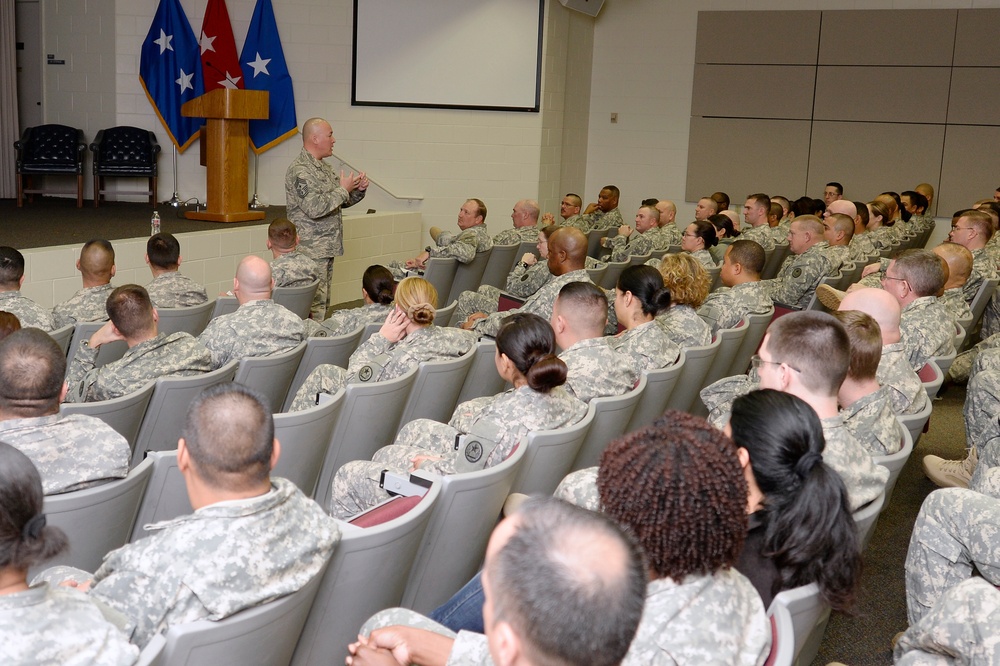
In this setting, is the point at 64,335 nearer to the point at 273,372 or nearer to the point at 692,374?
the point at 273,372

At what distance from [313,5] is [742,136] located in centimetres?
539

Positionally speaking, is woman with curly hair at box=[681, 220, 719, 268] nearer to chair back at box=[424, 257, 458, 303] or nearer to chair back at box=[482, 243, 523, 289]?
chair back at box=[482, 243, 523, 289]

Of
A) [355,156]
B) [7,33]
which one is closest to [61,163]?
[7,33]

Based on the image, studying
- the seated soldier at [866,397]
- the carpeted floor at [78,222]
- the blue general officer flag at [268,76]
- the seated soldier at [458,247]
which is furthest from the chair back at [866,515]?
the blue general officer flag at [268,76]

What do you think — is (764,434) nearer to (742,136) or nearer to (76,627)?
(76,627)

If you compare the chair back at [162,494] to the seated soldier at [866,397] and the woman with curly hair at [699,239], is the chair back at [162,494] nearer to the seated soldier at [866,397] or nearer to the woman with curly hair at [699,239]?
the seated soldier at [866,397]

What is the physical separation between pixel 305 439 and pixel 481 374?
1.38 m

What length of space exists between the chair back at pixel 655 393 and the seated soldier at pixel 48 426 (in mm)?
2005

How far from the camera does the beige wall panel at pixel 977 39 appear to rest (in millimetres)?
10508

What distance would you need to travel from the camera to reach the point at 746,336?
201 inches

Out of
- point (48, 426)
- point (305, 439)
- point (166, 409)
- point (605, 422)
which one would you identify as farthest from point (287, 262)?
point (48, 426)

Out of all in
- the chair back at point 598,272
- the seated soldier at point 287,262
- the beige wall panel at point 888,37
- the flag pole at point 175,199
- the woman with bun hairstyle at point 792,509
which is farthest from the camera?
the beige wall panel at point 888,37

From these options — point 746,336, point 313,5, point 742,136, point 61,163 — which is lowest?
point 746,336

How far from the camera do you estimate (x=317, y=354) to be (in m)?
4.29
